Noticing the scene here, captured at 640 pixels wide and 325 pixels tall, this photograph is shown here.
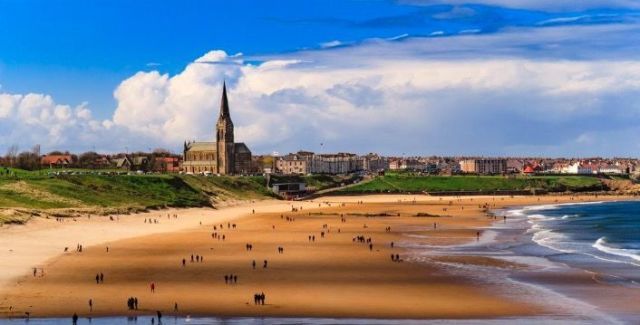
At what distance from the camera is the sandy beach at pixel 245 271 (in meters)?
39.1

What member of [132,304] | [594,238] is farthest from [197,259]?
[594,238]

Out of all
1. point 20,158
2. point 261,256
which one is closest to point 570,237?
point 261,256

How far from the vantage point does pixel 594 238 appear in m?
77.2

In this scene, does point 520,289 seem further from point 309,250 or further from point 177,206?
point 177,206

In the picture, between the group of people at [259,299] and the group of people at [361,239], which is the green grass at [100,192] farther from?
the group of people at [259,299]

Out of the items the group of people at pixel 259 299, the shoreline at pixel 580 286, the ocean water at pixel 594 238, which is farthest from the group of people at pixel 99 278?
the ocean water at pixel 594 238

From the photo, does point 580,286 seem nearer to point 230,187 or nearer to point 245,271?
point 245,271

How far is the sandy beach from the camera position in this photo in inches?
1539

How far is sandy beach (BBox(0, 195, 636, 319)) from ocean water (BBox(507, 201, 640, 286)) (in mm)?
6354

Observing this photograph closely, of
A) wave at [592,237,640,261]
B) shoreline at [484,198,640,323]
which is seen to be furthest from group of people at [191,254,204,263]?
wave at [592,237,640,261]

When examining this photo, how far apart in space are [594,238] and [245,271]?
3871 centimetres

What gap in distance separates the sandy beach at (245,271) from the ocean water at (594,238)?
250 inches

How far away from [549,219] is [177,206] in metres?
45.7

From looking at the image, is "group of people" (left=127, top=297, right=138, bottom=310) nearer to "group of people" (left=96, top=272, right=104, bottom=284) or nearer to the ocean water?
"group of people" (left=96, top=272, right=104, bottom=284)
